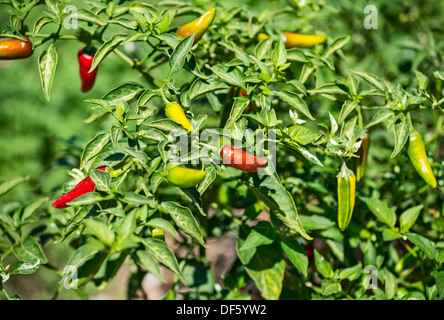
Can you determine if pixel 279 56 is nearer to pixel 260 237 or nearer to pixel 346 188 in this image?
pixel 346 188

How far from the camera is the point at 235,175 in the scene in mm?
1364

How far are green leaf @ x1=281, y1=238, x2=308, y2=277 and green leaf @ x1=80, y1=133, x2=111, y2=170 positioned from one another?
59 cm

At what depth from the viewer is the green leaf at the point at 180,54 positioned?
109 centimetres

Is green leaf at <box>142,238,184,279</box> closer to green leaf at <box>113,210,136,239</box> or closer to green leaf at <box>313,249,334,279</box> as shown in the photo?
green leaf at <box>113,210,136,239</box>

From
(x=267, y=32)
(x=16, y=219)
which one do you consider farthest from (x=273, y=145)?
(x=16, y=219)

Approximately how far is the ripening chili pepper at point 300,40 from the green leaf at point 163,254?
876 millimetres

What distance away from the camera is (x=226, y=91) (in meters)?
1.44

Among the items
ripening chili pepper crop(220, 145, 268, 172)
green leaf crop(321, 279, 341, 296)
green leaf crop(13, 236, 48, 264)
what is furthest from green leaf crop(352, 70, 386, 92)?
green leaf crop(13, 236, 48, 264)

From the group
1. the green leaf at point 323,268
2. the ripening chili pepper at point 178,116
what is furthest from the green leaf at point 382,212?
the ripening chili pepper at point 178,116

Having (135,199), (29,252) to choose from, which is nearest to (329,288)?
(135,199)

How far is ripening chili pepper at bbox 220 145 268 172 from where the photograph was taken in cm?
103

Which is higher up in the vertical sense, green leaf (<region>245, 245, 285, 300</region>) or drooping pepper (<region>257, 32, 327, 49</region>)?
drooping pepper (<region>257, 32, 327, 49</region>)

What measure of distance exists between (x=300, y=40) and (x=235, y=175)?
532 mm

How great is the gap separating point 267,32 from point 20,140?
221 centimetres
